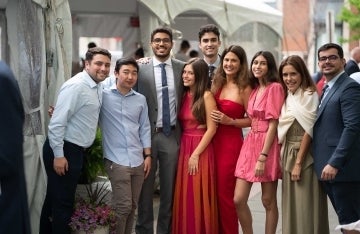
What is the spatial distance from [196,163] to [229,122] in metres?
0.49

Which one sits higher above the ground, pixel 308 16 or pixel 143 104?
pixel 308 16

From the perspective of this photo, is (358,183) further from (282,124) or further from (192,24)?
(192,24)

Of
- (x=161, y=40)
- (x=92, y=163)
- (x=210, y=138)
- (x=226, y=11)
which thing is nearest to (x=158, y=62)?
(x=161, y=40)

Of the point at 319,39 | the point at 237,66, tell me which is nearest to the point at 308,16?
the point at 319,39

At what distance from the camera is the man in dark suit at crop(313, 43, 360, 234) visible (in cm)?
477

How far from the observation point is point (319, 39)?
37.4 meters

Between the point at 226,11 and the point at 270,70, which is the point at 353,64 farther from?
the point at 270,70

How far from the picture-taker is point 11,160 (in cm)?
290

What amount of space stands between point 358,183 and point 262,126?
1.03m

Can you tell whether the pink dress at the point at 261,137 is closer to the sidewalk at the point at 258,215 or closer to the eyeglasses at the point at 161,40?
the eyeglasses at the point at 161,40

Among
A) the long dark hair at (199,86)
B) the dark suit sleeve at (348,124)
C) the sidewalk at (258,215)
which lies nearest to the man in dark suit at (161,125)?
the long dark hair at (199,86)

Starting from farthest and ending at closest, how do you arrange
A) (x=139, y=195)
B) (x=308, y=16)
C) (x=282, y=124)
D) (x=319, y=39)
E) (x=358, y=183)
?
(x=308, y=16) < (x=319, y=39) < (x=139, y=195) < (x=282, y=124) < (x=358, y=183)

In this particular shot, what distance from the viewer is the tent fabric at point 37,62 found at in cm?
577

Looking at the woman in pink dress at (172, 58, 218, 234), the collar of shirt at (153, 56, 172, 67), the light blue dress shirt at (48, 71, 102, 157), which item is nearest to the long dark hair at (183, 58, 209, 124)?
the woman in pink dress at (172, 58, 218, 234)
